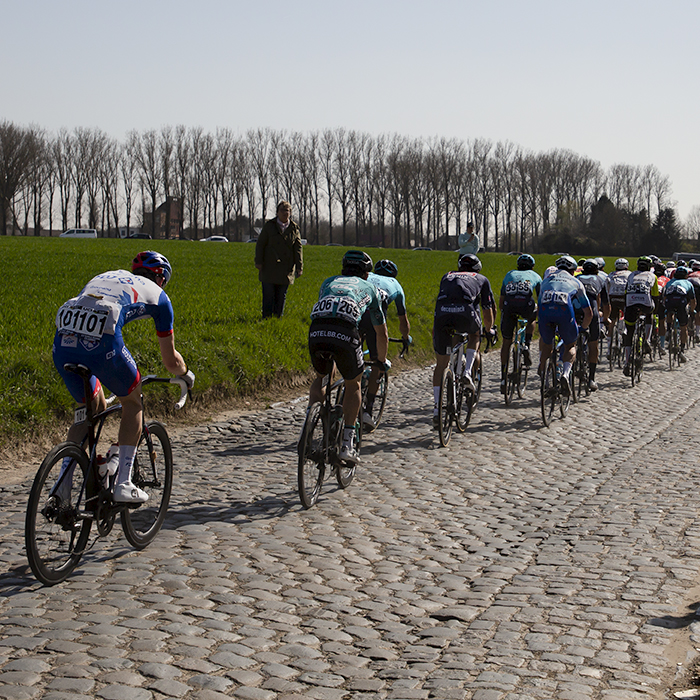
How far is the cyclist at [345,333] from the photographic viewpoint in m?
7.30

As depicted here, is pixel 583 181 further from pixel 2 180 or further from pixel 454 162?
pixel 2 180

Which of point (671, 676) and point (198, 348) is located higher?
point (198, 348)

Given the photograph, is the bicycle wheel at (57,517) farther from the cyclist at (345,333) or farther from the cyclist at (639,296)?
the cyclist at (639,296)

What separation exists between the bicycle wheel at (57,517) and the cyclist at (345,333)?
7.84 feet

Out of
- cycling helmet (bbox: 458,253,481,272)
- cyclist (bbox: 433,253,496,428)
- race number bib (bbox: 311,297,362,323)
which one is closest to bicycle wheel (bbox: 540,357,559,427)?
cyclist (bbox: 433,253,496,428)

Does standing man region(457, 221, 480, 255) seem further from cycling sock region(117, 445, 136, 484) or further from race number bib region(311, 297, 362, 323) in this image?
cycling sock region(117, 445, 136, 484)

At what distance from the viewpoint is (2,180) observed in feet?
302

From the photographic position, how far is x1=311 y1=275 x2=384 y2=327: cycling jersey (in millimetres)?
7301

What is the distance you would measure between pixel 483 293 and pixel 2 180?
298 feet

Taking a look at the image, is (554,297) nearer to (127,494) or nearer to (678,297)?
(127,494)

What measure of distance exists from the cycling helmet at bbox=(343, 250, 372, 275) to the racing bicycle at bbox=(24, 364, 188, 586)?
2.37 metres

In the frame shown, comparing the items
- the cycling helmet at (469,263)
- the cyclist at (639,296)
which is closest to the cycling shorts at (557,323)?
the cycling helmet at (469,263)

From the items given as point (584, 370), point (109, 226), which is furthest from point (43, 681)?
point (109, 226)

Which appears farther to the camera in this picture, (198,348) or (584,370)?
(584,370)
